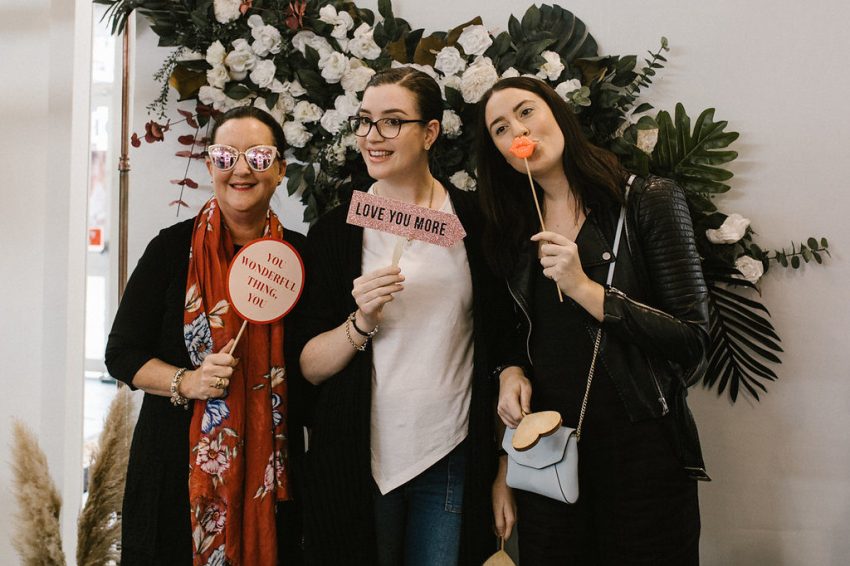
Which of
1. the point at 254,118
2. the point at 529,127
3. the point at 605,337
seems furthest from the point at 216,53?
the point at 605,337

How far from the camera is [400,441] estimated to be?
144cm

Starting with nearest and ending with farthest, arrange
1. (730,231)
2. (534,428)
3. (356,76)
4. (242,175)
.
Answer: (534,428) → (242,175) → (730,231) → (356,76)

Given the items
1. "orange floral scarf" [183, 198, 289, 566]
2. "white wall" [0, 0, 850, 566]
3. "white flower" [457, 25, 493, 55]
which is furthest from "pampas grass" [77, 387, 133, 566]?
"white flower" [457, 25, 493, 55]

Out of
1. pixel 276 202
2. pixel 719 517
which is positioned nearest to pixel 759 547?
pixel 719 517

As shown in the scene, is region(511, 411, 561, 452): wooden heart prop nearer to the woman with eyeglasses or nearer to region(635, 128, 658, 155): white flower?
the woman with eyeglasses

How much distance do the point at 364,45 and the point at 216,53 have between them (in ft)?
1.58

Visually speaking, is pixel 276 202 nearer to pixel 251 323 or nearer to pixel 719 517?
pixel 251 323

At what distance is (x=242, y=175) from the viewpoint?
59.1 inches

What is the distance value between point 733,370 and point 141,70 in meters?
2.25

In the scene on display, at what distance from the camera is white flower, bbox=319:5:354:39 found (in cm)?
200

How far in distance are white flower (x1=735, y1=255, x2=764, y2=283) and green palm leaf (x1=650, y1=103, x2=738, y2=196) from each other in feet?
0.73

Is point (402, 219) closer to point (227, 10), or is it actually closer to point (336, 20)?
point (336, 20)

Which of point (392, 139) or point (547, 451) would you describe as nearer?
point (547, 451)

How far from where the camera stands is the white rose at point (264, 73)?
2031 mm
